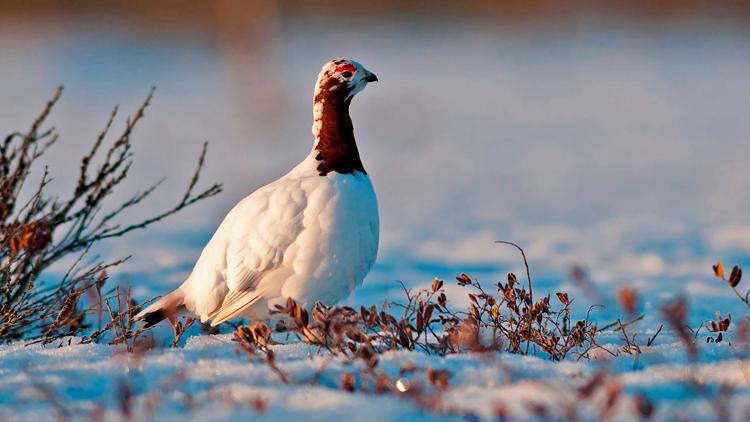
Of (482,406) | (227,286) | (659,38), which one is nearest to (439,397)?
(482,406)

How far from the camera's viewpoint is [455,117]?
16859 mm

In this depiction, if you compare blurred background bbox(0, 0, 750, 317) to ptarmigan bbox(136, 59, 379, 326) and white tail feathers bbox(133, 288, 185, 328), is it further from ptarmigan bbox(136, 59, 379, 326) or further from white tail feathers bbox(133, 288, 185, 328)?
ptarmigan bbox(136, 59, 379, 326)

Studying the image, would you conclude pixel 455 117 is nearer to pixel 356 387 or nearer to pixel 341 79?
pixel 341 79

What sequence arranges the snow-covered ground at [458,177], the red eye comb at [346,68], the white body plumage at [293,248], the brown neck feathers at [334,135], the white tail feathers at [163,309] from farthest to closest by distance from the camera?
the red eye comb at [346,68], the brown neck feathers at [334,135], the white tail feathers at [163,309], the white body plumage at [293,248], the snow-covered ground at [458,177]

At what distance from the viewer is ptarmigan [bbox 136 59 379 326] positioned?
364cm

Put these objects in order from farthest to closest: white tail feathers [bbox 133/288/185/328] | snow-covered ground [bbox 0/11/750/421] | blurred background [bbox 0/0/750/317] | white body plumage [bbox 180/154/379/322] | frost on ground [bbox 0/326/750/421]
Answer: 1. blurred background [bbox 0/0/750/317]
2. white tail feathers [bbox 133/288/185/328]
3. white body plumage [bbox 180/154/379/322]
4. snow-covered ground [bbox 0/11/750/421]
5. frost on ground [bbox 0/326/750/421]

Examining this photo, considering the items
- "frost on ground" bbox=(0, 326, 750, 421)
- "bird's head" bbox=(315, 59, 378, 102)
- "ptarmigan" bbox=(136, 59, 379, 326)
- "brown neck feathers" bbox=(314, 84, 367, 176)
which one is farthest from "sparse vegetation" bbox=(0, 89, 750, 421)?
"bird's head" bbox=(315, 59, 378, 102)

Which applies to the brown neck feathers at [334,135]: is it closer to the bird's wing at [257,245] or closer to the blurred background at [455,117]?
the bird's wing at [257,245]

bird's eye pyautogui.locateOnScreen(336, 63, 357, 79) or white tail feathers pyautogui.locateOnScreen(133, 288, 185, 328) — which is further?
bird's eye pyautogui.locateOnScreen(336, 63, 357, 79)

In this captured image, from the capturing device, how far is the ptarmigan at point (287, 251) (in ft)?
11.9

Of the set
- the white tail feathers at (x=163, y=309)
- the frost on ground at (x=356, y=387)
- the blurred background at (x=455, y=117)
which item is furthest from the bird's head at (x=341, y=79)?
the blurred background at (x=455, y=117)

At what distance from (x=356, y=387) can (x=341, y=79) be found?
1.82m

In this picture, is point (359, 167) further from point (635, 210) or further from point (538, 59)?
point (538, 59)

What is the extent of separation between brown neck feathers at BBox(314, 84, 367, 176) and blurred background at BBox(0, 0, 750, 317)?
1555 mm
